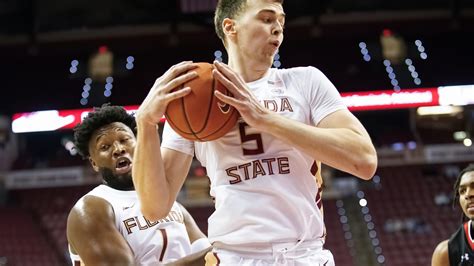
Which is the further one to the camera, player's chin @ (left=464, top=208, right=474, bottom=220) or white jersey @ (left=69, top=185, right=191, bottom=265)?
player's chin @ (left=464, top=208, right=474, bottom=220)

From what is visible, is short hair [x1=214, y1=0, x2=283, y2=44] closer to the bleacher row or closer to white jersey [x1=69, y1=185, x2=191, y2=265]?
white jersey [x1=69, y1=185, x2=191, y2=265]

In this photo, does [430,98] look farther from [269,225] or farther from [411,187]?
[269,225]

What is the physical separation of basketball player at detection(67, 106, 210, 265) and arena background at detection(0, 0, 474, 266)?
1207cm

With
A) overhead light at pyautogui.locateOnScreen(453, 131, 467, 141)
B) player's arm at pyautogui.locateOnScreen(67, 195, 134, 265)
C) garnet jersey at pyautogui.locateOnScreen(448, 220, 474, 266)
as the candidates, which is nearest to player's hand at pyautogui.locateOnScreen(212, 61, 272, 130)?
player's arm at pyautogui.locateOnScreen(67, 195, 134, 265)

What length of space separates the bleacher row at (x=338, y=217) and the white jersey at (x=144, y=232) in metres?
11.4

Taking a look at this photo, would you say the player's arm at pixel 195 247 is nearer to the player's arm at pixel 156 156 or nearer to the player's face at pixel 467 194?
the player's arm at pixel 156 156

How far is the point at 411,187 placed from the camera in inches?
651

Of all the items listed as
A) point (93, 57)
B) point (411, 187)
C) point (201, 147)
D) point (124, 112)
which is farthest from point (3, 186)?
point (201, 147)

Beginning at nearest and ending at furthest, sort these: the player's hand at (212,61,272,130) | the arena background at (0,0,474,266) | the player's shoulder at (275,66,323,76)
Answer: the player's hand at (212,61,272,130), the player's shoulder at (275,66,323,76), the arena background at (0,0,474,266)

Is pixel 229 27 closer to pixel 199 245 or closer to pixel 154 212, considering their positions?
pixel 154 212

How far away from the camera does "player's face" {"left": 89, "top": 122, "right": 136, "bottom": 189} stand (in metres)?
3.27

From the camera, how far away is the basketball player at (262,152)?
221 centimetres

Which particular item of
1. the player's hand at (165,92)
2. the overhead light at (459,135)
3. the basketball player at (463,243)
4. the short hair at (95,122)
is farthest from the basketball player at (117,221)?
the overhead light at (459,135)

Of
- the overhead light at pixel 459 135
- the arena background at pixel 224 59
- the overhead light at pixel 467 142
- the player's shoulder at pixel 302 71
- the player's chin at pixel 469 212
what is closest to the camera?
the player's shoulder at pixel 302 71
